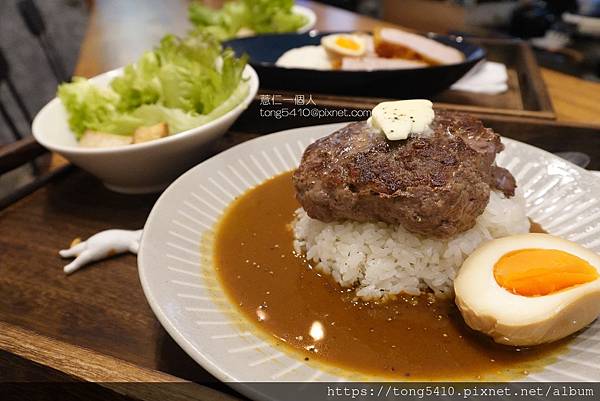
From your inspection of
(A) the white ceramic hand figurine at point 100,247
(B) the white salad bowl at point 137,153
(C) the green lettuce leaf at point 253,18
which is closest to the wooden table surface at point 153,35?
(C) the green lettuce leaf at point 253,18

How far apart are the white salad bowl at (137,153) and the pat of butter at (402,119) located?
32.5 inches

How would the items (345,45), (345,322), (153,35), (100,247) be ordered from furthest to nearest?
(153,35), (345,45), (100,247), (345,322)

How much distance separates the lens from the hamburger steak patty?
152 cm

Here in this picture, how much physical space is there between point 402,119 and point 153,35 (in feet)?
12.0

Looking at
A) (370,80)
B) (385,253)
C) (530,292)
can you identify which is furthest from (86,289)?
(370,80)

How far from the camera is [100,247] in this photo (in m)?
1.86

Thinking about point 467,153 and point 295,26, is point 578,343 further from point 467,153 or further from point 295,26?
point 295,26

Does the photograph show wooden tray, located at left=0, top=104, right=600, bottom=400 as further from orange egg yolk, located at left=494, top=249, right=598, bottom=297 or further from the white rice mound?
orange egg yolk, located at left=494, top=249, right=598, bottom=297

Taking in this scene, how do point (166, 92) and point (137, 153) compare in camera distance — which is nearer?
point (137, 153)

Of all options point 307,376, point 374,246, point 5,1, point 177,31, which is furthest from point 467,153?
point 5,1

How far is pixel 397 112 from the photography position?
1.74m

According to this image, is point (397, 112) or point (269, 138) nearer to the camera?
point (397, 112)

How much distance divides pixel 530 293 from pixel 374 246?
515 mm

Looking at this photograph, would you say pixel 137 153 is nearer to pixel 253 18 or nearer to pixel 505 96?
pixel 505 96
